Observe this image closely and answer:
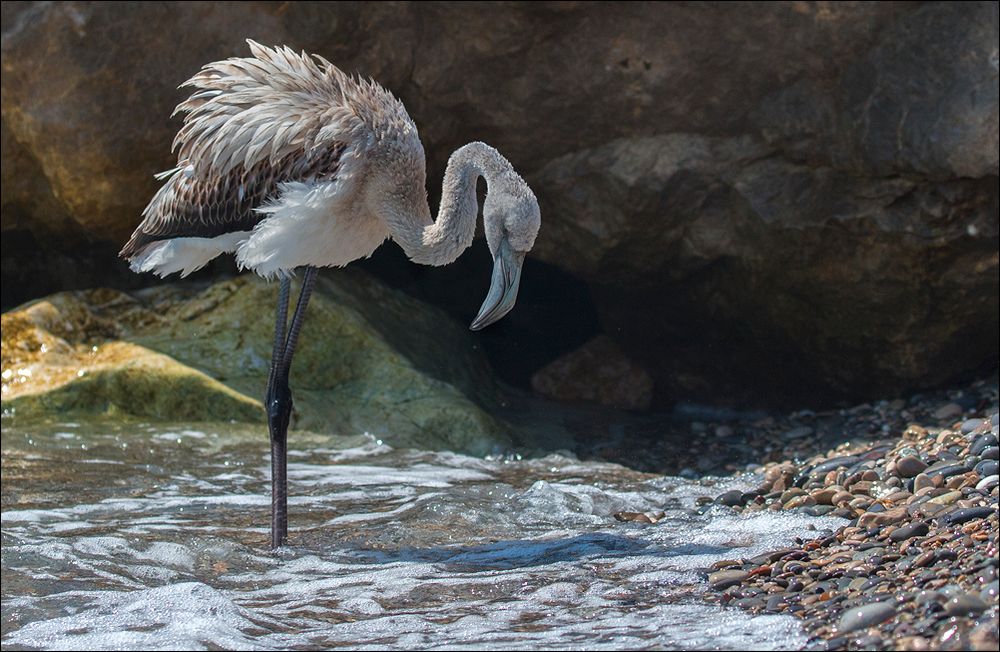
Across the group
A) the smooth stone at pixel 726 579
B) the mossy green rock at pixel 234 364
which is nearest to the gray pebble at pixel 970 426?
the smooth stone at pixel 726 579

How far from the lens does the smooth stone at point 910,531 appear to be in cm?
466

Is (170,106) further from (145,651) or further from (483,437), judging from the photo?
(145,651)

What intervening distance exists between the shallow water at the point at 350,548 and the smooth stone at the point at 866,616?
14 centimetres

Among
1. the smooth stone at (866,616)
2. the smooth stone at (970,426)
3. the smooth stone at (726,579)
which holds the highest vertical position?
the smooth stone at (970,426)

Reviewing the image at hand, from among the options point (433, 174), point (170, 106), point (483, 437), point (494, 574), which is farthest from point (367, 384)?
point (494, 574)

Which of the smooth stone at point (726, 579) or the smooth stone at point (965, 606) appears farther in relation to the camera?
the smooth stone at point (726, 579)

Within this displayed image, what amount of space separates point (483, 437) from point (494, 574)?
2.87m

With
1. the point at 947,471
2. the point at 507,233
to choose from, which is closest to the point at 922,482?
the point at 947,471

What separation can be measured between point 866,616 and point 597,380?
5.74m

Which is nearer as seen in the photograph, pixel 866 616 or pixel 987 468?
pixel 866 616

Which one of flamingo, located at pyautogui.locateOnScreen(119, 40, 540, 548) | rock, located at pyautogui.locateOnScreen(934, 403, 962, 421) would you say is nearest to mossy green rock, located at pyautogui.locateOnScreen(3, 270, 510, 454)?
flamingo, located at pyautogui.locateOnScreen(119, 40, 540, 548)

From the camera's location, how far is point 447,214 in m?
6.13

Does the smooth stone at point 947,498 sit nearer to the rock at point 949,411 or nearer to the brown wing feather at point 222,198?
the rock at point 949,411

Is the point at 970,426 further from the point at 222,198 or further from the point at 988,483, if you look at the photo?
the point at 222,198
